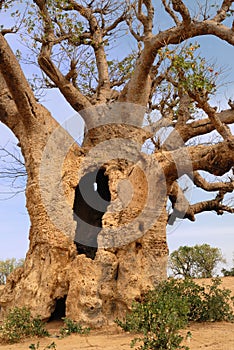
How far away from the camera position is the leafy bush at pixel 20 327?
211 inches

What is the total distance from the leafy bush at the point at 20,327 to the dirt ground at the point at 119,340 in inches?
5.3

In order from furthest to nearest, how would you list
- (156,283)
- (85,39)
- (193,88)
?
(85,39) < (156,283) < (193,88)

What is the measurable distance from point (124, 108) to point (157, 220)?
233 centimetres

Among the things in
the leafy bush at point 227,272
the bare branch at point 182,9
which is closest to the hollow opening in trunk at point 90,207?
the bare branch at point 182,9

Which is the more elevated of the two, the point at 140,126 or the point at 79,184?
the point at 140,126

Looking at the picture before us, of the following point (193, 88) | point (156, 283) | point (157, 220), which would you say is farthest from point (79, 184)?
point (193, 88)

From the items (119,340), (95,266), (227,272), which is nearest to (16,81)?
(95,266)

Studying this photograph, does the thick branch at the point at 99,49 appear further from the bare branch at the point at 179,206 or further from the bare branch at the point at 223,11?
the bare branch at the point at 223,11

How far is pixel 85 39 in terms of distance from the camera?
941 cm

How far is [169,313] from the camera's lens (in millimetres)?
4113

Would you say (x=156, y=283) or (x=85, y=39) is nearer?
(x=156, y=283)

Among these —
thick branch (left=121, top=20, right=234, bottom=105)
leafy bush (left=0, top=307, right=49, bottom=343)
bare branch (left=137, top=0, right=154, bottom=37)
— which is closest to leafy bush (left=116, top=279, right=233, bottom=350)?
leafy bush (left=0, top=307, right=49, bottom=343)

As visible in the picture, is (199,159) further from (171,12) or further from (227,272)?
(227,272)

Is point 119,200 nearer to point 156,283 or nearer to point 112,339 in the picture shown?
point 156,283
